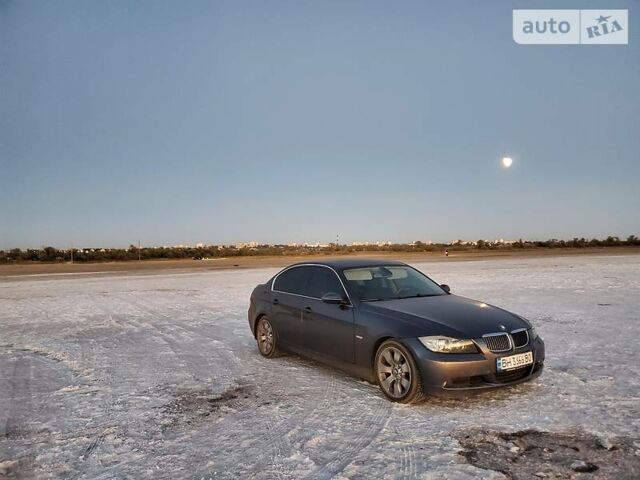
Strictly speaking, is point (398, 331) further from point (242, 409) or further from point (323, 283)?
point (242, 409)

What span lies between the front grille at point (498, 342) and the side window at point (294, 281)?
263cm

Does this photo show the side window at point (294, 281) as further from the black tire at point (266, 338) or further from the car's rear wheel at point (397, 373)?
the car's rear wheel at point (397, 373)

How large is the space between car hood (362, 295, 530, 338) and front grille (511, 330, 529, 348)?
7cm

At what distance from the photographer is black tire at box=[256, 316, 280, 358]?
748 cm

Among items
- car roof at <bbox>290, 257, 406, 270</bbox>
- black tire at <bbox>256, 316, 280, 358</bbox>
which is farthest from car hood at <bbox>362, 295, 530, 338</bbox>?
black tire at <bbox>256, 316, 280, 358</bbox>

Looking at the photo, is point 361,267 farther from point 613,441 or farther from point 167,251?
point 167,251

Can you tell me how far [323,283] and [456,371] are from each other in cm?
230

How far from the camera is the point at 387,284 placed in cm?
656

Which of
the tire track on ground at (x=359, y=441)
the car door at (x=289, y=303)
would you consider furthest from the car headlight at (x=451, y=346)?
the car door at (x=289, y=303)

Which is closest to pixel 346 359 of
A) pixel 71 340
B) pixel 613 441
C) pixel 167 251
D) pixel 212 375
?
pixel 212 375

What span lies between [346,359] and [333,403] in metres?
0.73

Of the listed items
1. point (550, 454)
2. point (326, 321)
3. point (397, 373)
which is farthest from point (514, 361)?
point (326, 321)

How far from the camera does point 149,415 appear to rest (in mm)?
5070

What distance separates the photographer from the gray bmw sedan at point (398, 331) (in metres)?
5.07
